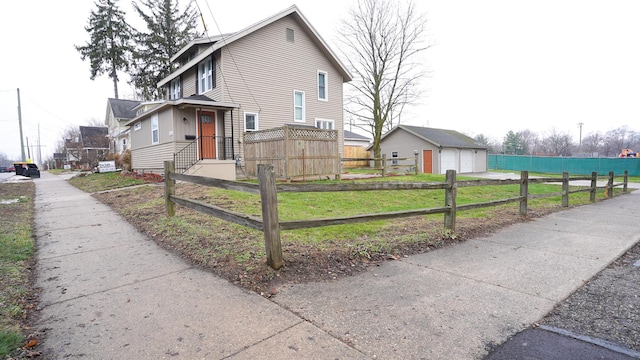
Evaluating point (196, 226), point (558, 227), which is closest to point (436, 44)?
point (558, 227)

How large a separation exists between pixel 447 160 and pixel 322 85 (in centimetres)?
1586

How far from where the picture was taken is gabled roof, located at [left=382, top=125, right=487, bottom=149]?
29.0 m

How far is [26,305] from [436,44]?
27241 millimetres

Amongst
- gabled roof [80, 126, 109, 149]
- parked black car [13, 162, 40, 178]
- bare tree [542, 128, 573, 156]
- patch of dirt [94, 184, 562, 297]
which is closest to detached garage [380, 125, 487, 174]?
patch of dirt [94, 184, 562, 297]

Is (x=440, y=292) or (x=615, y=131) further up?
(x=615, y=131)

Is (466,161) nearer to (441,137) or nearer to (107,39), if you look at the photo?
(441,137)

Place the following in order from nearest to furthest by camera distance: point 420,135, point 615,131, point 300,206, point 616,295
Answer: point 616,295 < point 300,206 < point 420,135 < point 615,131

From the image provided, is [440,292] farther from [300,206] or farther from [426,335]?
[300,206]

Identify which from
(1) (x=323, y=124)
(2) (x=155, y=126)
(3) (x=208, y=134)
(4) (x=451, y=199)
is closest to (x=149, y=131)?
(2) (x=155, y=126)

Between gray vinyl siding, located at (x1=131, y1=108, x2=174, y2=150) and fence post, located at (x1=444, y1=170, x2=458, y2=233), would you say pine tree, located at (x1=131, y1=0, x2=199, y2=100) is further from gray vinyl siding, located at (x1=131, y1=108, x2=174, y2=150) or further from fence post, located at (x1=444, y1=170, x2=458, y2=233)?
fence post, located at (x1=444, y1=170, x2=458, y2=233)

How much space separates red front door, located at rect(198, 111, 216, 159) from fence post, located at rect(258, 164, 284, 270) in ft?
38.5

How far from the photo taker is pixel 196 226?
5.73 m

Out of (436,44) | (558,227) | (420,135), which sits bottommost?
(558,227)

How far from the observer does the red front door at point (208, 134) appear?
14734 millimetres
